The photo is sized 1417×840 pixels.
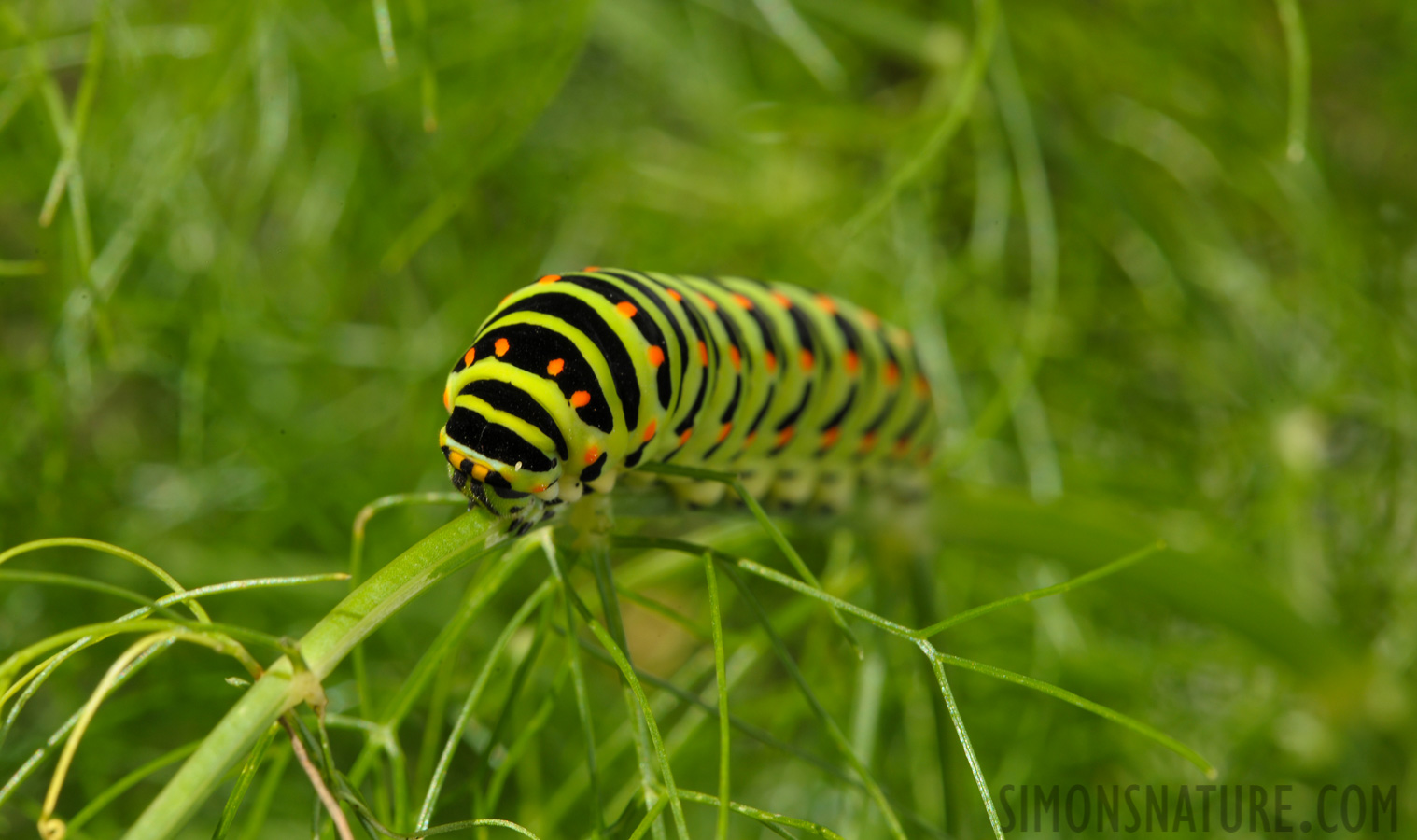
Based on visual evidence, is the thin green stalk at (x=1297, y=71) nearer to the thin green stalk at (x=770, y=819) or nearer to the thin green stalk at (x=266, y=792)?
the thin green stalk at (x=770, y=819)

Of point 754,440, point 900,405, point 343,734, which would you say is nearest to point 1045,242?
point 900,405

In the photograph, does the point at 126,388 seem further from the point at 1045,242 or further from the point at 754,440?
the point at 1045,242

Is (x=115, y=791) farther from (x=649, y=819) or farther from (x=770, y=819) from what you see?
(x=770, y=819)

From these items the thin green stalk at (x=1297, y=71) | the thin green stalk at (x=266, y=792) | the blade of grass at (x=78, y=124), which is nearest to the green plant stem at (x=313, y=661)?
the thin green stalk at (x=266, y=792)

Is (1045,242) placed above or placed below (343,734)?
above

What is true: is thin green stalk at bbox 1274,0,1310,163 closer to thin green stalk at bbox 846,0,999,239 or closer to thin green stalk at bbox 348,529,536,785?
thin green stalk at bbox 846,0,999,239
